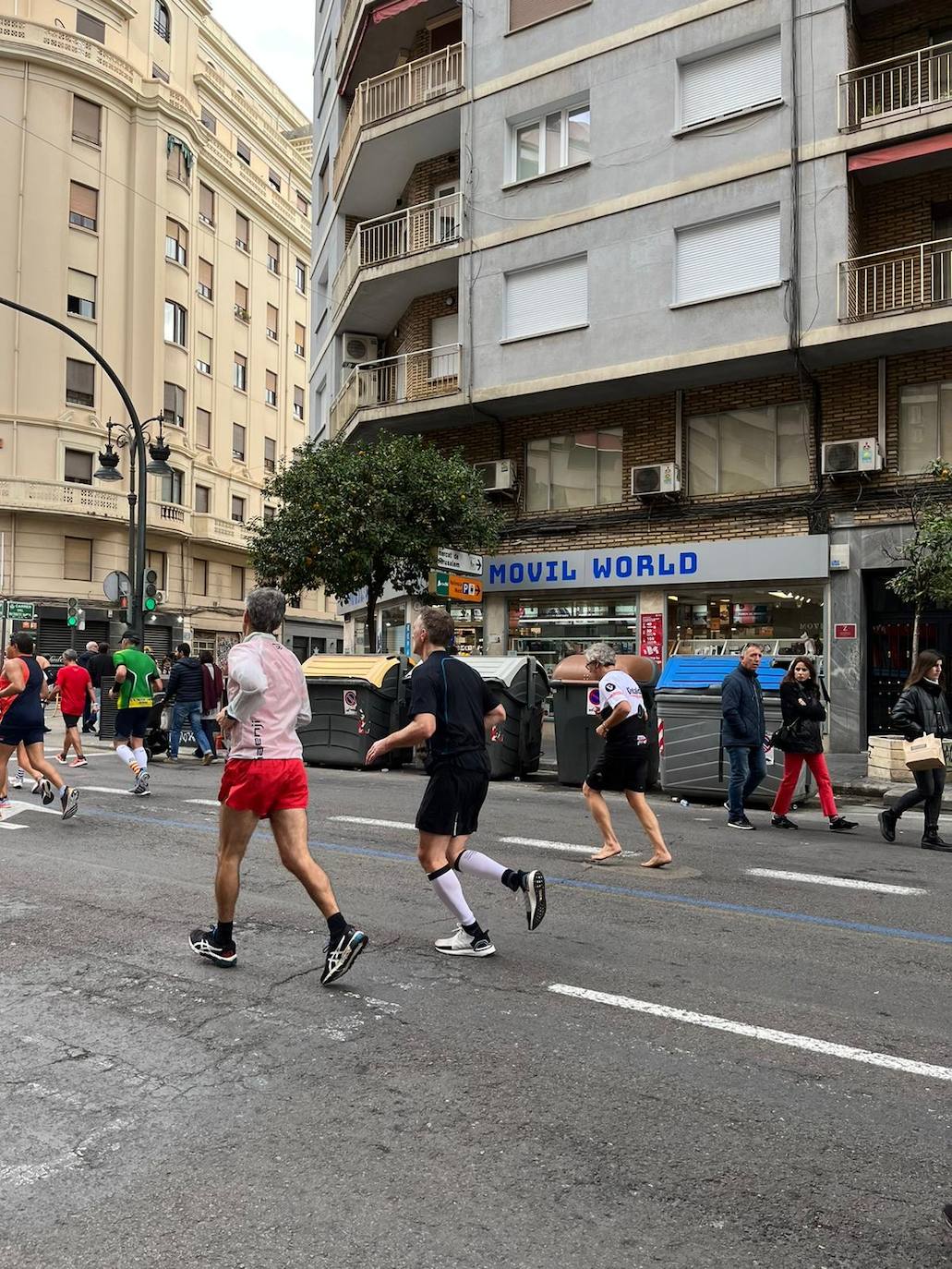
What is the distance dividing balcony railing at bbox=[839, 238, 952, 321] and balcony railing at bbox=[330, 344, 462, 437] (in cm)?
738

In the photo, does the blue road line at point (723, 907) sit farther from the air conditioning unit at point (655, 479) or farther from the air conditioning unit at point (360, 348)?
the air conditioning unit at point (360, 348)

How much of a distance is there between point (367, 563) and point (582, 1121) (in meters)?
14.9

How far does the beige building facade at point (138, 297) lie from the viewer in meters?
36.8

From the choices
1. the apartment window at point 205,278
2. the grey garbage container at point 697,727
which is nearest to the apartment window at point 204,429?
the apartment window at point 205,278

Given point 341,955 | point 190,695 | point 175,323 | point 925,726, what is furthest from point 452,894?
point 175,323

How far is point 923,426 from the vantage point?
16.3m

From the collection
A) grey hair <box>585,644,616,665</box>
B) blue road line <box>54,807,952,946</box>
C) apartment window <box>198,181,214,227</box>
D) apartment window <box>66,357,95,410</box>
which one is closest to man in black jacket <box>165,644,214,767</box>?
blue road line <box>54,807,952,946</box>

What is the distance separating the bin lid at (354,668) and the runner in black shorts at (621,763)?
25.0ft

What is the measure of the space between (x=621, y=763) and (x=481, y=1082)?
418cm

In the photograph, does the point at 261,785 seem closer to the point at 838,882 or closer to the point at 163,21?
the point at 838,882

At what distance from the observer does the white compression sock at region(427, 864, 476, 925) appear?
504 centimetres

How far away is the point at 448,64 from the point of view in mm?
21188

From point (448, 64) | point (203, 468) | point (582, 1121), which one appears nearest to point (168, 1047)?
point (582, 1121)

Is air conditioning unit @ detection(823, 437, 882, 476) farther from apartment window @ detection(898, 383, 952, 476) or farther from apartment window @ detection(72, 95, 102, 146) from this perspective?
apartment window @ detection(72, 95, 102, 146)
